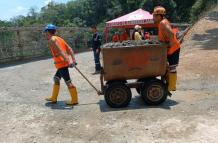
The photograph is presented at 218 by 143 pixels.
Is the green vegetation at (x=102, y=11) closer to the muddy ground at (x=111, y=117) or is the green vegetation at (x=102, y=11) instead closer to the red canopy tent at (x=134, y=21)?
the red canopy tent at (x=134, y=21)

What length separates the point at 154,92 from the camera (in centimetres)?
903

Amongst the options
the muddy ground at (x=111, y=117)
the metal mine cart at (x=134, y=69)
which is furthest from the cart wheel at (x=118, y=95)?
the muddy ground at (x=111, y=117)

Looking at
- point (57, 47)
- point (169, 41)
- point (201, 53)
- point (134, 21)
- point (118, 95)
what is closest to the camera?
point (118, 95)

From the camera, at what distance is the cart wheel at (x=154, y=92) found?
9.02m

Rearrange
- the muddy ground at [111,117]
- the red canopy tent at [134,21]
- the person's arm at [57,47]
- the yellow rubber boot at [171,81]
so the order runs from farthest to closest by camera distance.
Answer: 1. the red canopy tent at [134,21]
2. the person's arm at [57,47]
3. the yellow rubber boot at [171,81]
4. the muddy ground at [111,117]

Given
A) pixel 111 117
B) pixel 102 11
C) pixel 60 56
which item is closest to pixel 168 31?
pixel 111 117

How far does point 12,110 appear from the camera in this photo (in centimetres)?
966

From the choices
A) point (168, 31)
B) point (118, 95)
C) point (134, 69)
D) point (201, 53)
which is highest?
point (168, 31)

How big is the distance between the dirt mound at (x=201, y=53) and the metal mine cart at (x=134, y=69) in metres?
3.23

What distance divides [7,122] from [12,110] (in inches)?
40.3

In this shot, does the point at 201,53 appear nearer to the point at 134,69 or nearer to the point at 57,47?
the point at 134,69

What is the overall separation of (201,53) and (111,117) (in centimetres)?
821

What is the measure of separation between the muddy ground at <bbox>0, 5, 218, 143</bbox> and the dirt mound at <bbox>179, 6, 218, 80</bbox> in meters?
0.06

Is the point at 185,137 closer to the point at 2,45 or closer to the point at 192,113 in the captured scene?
the point at 192,113
